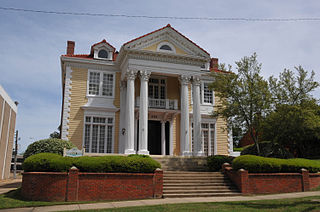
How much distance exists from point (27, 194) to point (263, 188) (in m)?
11.3

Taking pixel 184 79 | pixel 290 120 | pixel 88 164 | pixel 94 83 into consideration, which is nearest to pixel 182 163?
pixel 184 79

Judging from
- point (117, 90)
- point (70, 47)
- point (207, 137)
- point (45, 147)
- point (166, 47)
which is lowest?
point (45, 147)

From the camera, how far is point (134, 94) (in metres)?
24.4

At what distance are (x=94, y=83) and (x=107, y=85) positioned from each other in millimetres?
1068

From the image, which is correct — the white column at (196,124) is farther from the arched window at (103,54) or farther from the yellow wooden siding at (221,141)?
the arched window at (103,54)

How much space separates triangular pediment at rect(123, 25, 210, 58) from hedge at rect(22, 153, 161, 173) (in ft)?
35.8

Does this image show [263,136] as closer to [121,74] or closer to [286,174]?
[286,174]

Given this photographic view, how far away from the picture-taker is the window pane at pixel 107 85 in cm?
2448

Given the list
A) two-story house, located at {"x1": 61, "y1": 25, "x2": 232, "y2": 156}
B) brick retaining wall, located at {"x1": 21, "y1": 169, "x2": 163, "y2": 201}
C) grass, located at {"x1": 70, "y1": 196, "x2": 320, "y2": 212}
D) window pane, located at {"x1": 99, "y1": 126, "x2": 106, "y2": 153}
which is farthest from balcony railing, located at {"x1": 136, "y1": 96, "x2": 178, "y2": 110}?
grass, located at {"x1": 70, "y1": 196, "x2": 320, "y2": 212}

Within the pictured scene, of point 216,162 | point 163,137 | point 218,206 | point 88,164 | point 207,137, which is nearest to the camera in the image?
point 218,206

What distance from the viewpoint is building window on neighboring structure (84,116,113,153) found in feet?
76.6

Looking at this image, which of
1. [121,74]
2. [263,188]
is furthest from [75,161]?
[121,74]

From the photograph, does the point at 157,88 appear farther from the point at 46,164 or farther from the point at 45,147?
the point at 46,164

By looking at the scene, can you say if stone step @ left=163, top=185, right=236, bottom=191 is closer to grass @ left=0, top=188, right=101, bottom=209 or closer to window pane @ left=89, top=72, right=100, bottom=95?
grass @ left=0, top=188, right=101, bottom=209
